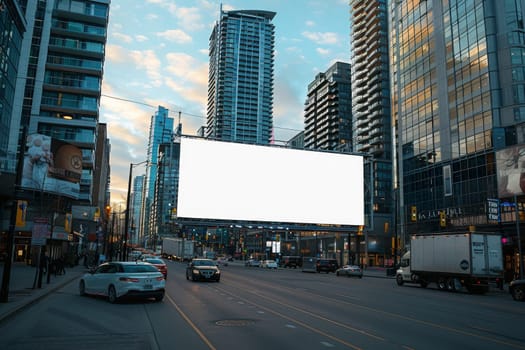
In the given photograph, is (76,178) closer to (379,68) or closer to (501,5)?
(501,5)

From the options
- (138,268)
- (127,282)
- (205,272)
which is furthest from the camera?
(205,272)

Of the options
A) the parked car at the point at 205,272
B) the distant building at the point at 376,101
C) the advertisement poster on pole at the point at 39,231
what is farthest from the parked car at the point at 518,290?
the distant building at the point at 376,101

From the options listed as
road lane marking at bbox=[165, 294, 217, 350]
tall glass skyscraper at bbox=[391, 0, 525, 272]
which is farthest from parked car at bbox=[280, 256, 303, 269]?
road lane marking at bbox=[165, 294, 217, 350]

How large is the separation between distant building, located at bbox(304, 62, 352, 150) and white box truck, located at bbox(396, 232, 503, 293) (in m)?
124

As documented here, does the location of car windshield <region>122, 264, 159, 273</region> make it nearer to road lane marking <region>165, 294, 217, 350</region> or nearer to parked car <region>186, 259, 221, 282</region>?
road lane marking <region>165, 294, 217, 350</region>

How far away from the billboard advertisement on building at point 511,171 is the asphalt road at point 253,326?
3379 centimetres

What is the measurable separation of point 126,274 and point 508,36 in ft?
175

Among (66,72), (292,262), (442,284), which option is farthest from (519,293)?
(66,72)

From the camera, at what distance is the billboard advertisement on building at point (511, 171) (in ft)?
155

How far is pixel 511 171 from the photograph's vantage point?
4878 centimetres

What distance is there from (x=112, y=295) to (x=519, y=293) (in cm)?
2072

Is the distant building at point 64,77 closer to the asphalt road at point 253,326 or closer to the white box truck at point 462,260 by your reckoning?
the white box truck at point 462,260

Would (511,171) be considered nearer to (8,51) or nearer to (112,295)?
(112,295)

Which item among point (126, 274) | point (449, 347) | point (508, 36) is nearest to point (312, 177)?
point (508, 36)
